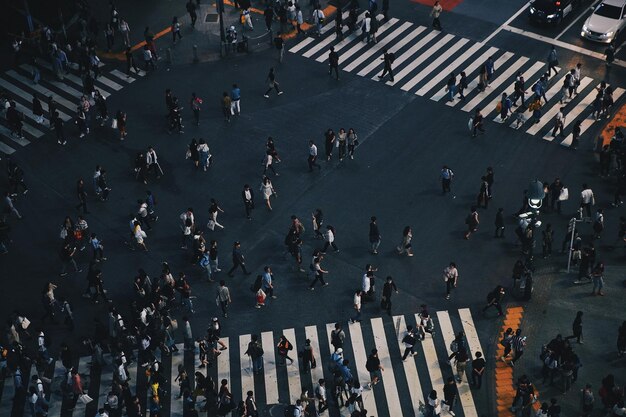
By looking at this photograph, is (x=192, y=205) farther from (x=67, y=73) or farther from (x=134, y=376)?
(x=67, y=73)

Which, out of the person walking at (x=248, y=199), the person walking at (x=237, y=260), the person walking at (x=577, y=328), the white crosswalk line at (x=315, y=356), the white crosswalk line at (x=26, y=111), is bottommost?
the white crosswalk line at (x=315, y=356)

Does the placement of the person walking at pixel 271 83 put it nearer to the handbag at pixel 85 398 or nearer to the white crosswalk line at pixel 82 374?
the white crosswalk line at pixel 82 374

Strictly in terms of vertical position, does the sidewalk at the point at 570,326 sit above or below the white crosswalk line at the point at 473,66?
below

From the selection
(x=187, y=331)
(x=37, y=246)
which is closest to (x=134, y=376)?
(x=187, y=331)

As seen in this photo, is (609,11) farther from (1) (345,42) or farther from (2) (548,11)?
(1) (345,42)

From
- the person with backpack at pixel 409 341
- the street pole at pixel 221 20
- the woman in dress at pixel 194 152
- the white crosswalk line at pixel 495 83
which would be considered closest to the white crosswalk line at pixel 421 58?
the white crosswalk line at pixel 495 83

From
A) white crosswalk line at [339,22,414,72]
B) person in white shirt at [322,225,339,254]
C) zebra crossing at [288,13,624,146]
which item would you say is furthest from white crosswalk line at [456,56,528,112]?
person in white shirt at [322,225,339,254]

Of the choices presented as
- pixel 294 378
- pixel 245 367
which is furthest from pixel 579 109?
pixel 245 367

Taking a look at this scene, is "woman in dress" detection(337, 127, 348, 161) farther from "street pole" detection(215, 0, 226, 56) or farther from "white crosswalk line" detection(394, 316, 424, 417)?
"white crosswalk line" detection(394, 316, 424, 417)
